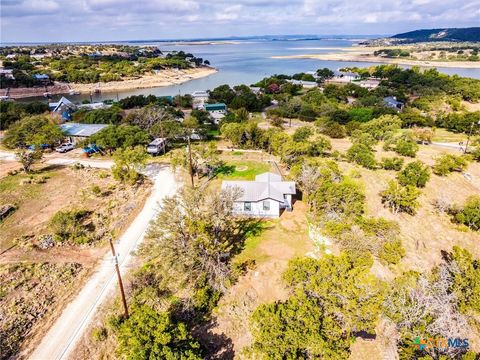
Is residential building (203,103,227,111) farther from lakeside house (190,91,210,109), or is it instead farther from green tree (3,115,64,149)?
green tree (3,115,64,149)

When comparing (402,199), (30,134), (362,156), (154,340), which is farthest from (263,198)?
(30,134)

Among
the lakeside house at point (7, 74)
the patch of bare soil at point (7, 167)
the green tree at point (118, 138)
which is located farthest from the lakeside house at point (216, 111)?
the lakeside house at point (7, 74)

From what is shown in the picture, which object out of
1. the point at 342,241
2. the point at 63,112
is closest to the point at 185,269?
the point at 342,241

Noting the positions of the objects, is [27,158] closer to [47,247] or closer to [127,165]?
[127,165]

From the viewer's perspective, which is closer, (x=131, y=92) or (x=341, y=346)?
(x=341, y=346)

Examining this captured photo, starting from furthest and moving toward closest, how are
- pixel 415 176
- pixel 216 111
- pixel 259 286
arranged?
A: 1. pixel 216 111
2. pixel 415 176
3. pixel 259 286

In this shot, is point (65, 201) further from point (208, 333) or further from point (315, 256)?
point (315, 256)
